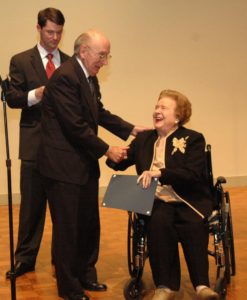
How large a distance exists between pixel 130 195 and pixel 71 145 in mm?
417

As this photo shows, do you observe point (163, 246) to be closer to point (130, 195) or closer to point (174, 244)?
point (174, 244)

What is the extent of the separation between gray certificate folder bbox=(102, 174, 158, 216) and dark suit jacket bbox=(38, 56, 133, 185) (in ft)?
0.57

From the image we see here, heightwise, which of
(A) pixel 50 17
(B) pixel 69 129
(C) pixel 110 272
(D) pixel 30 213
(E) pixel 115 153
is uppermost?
(A) pixel 50 17

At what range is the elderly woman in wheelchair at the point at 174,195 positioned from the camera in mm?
3084

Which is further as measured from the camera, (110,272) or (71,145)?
(110,272)

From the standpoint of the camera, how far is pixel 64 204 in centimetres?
315

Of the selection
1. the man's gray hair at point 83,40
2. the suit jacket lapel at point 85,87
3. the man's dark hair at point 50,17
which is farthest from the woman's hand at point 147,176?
the man's dark hair at point 50,17

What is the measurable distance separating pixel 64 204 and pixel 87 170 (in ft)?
0.74

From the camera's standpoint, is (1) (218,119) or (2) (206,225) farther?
(1) (218,119)

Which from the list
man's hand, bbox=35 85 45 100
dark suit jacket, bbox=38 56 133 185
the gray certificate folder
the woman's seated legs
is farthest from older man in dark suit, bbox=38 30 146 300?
the woman's seated legs

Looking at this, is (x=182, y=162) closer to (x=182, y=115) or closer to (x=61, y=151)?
(x=182, y=115)

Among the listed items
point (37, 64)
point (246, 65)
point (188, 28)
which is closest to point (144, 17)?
point (188, 28)

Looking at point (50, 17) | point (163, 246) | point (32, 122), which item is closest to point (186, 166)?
point (163, 246)

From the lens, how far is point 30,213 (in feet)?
12.5
